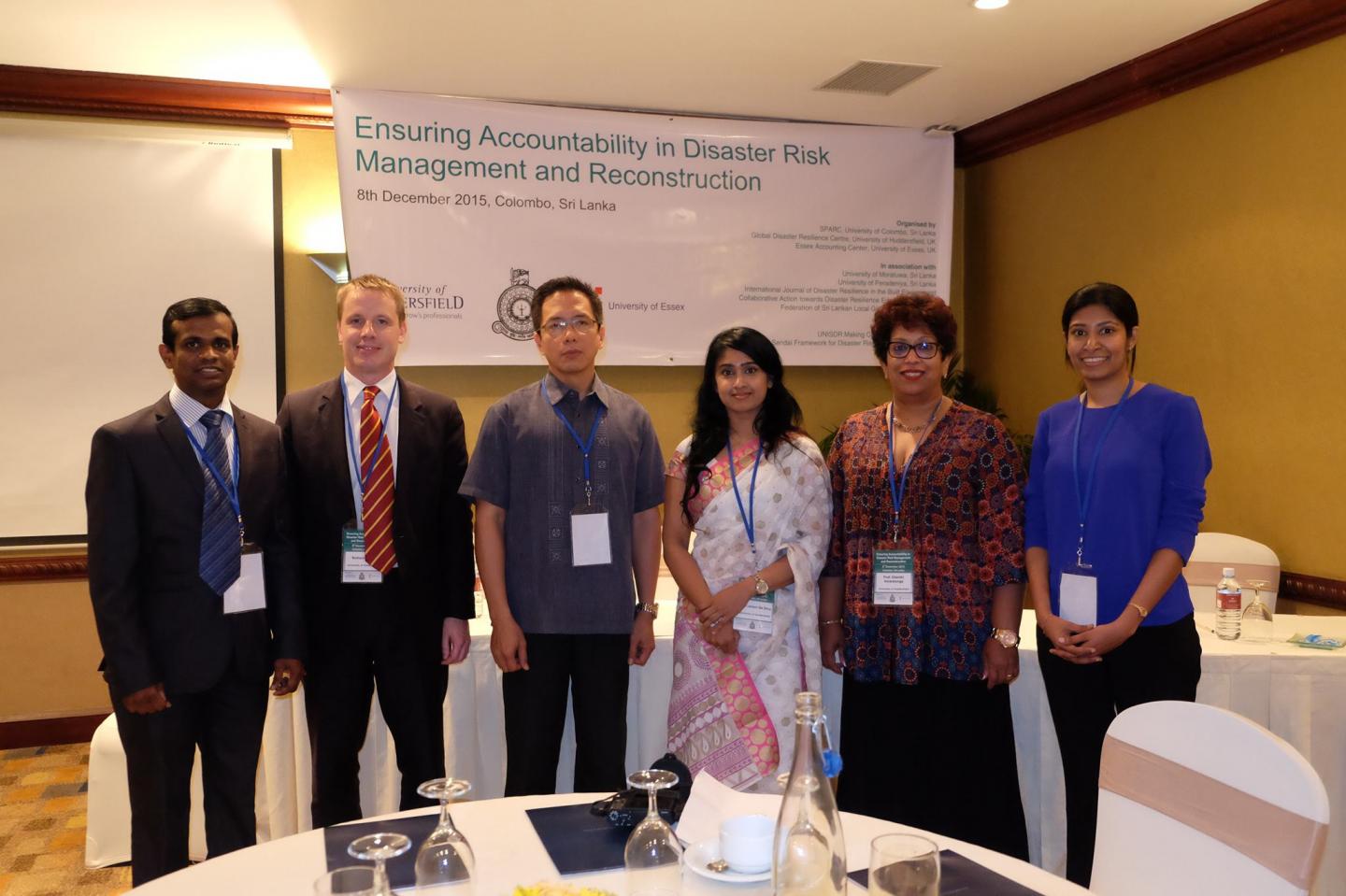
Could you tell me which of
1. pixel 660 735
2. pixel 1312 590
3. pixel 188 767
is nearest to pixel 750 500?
pixel 660 735

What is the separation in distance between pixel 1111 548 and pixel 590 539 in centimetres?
132

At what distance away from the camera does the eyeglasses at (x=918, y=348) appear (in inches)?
105

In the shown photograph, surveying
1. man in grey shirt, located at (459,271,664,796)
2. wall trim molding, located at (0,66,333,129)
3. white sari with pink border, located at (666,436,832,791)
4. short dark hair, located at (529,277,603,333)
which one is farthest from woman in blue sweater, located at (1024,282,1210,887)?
wall trim molding, located at (0,66,333,129)

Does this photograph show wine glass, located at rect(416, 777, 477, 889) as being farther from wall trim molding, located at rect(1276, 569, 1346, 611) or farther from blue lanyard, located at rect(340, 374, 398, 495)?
wall trim molding, located at rect(1276, 569, 1346, 611)

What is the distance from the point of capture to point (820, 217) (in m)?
5.76

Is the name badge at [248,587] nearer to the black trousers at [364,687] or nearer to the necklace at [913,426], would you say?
the black trousers at [364,687]

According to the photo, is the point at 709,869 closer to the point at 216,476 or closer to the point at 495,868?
the point at 495,868

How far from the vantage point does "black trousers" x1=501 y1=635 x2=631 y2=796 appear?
9.01 feet

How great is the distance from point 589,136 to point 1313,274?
3.38 meters

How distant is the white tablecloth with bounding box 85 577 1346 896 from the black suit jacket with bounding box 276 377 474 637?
40 centimetres

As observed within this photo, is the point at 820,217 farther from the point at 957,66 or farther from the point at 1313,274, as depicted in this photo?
the point at 1313,274

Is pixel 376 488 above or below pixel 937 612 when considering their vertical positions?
above

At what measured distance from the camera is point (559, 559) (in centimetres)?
275

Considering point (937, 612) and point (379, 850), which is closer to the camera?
point (379, 850)
